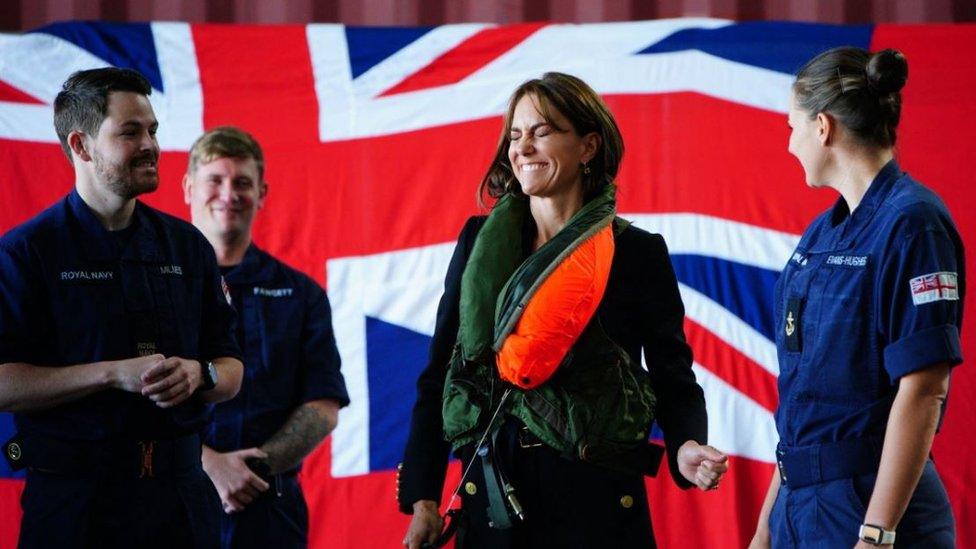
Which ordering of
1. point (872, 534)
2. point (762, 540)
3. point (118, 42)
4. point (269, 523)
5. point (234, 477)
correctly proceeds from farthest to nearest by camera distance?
point (118, 42) → point (269, 523) → point (234, 477) → point (762, 540) → point (872, 534)

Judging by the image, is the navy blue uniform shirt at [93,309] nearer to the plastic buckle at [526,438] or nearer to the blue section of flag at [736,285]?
the plastic buckle at [526,438]

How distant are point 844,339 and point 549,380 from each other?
0.57 meters

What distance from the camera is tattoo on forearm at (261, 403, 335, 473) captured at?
11.2 ft

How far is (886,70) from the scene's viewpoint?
228 centimetres

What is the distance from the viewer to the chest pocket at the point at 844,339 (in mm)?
2246

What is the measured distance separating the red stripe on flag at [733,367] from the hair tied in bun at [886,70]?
2316 millimetres

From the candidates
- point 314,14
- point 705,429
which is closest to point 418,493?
point 705,429

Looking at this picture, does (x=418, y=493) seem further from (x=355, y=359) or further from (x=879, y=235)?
(x=355, y=359)

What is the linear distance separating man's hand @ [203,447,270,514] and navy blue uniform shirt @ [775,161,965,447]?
1.58 metres

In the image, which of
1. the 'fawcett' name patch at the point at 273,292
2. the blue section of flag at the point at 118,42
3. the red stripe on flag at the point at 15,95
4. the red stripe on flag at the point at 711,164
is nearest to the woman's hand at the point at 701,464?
the 'fawcett' name patch at the point at 273,292

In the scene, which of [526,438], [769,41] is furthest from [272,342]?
[769,41]

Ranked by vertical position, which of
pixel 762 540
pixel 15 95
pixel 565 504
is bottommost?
pixel 762 540

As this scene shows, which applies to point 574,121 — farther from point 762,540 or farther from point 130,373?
point 130,373

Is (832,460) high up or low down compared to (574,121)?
down
